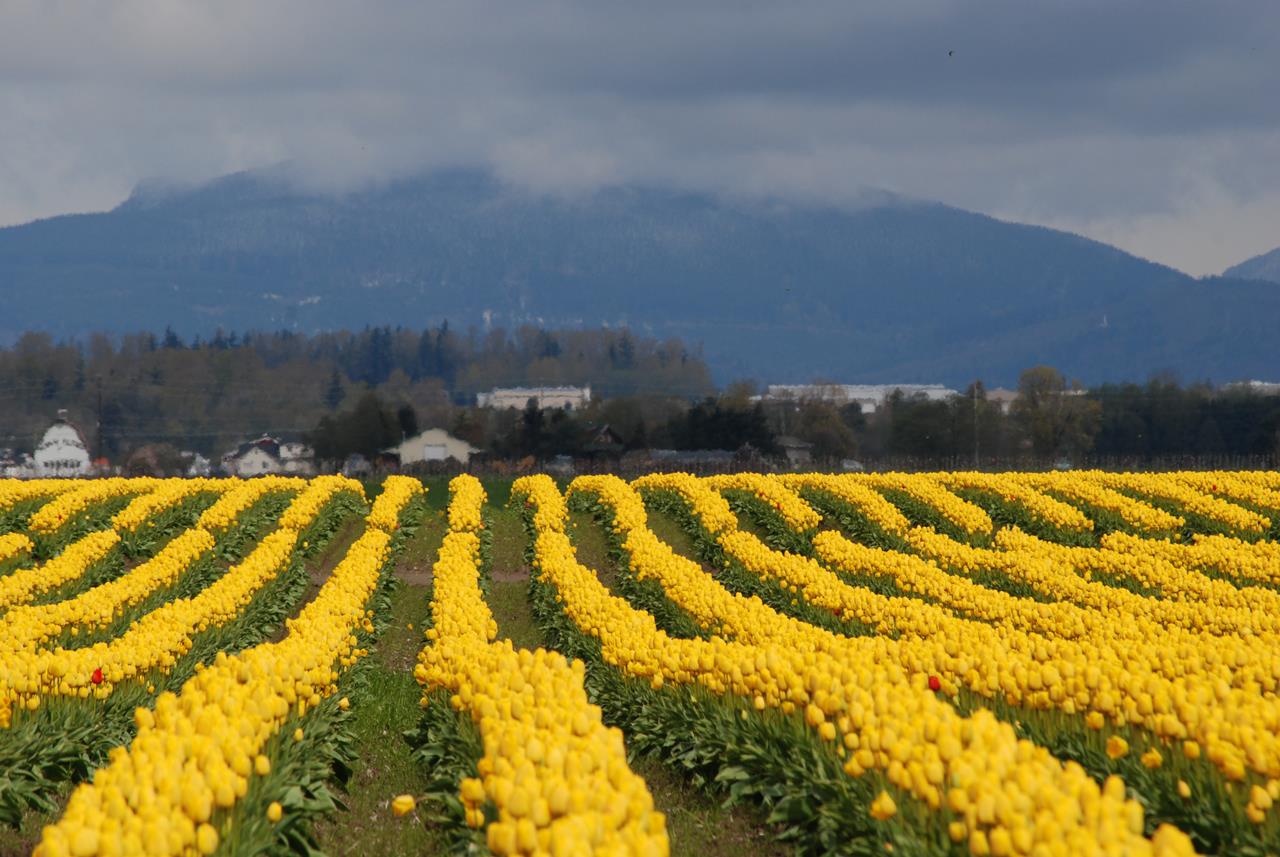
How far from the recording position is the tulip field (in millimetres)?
8031

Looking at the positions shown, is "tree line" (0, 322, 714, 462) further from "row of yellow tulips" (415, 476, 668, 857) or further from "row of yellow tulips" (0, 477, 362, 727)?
"row of yellow tulips" (415, 476, 668, 857)

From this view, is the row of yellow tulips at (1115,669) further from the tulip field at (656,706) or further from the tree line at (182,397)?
the tree line at (182,397)

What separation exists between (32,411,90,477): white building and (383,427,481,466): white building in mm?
27792

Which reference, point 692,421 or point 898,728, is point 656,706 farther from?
point 692,421

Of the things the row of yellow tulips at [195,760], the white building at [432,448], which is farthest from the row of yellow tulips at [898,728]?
the white building at [432,448]

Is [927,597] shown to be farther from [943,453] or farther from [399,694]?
[943,453]

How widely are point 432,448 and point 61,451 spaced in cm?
3588

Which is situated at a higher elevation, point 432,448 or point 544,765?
point 544,765

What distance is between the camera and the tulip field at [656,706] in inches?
316

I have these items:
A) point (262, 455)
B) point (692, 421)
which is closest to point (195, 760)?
point (692, 421)

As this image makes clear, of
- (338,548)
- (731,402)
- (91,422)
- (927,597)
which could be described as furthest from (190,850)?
(91,422)

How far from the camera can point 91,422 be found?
381 ft

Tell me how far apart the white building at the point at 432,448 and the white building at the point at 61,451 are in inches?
1094

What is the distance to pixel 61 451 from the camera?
103750mm
